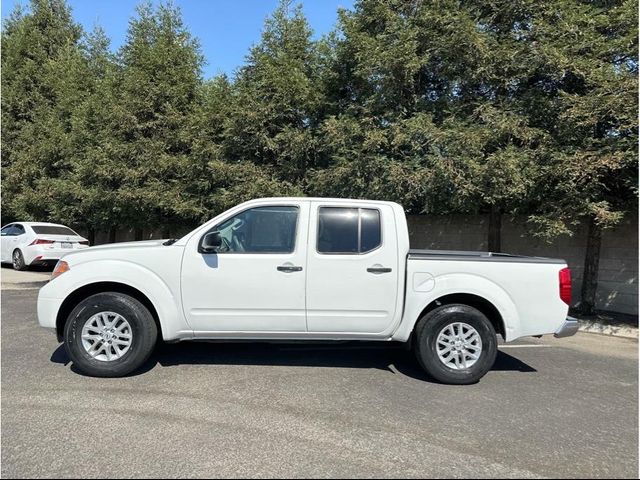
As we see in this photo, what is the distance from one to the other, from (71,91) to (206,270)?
14.6m

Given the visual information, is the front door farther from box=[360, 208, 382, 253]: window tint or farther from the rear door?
box=[360, 208, 382, 253]: window tint

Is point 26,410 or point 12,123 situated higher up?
point 12,123

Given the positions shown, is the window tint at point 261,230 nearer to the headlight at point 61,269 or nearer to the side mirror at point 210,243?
the side mirror at point 210,243

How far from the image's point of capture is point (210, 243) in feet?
16.6

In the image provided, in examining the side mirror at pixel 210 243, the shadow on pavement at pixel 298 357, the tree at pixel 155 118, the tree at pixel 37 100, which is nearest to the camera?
the side mirror at pixel 210 243

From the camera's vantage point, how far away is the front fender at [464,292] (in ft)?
17.0

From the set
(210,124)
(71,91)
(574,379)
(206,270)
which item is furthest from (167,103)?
(574,379)

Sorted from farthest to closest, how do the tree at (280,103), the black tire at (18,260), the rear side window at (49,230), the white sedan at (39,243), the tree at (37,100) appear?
the tree at (37,100) < the black tire at (18,260) < the rear side window at (49,230) < the white sedan at (39,243) < the tree at (280,103)

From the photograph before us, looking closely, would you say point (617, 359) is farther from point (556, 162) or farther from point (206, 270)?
point (206, 270)

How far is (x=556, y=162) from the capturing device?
8.09 metres

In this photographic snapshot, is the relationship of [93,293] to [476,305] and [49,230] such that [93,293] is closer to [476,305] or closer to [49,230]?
[476,305]

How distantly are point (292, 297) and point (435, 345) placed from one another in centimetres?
157

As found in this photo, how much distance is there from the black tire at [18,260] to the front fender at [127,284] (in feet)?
37.6

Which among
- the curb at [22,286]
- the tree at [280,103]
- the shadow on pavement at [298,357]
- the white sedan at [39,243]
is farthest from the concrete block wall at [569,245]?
the white sedan at [39,243]
